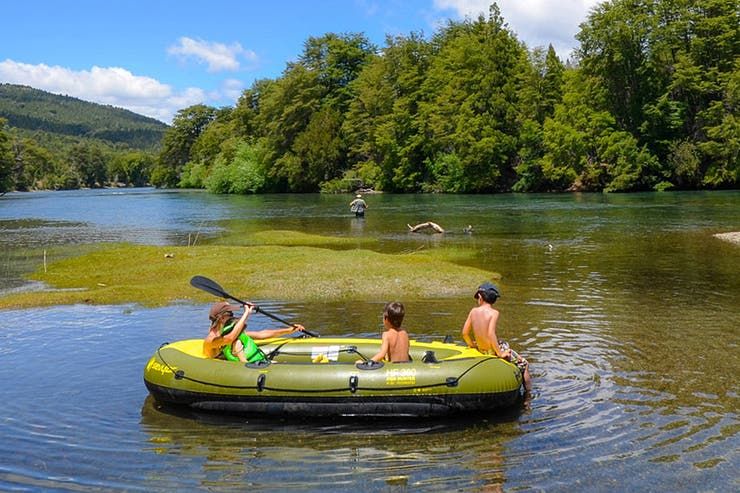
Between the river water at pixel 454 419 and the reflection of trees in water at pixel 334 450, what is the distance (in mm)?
32

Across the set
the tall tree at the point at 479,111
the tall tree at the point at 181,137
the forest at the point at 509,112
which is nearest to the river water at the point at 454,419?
the forest at the point at 509,112

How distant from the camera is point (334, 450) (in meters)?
8.32

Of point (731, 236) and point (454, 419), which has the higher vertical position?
point (731, 236)

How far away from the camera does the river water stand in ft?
24.6

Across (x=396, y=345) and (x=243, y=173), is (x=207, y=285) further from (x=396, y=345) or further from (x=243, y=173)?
(x=243, y=173)

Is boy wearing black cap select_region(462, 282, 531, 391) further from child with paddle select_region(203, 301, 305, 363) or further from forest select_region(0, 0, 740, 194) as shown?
forest select_region(0, 0, 740, 194)

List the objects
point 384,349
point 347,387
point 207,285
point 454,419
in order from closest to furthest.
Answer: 1. point 347,387
2. point 454,419
3. point 384,349
4. point 207,285

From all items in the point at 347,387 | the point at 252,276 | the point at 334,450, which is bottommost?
the point at 334,450

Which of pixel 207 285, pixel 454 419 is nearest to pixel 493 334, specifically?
pixel 454 419

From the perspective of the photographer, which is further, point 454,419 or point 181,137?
point 181,137

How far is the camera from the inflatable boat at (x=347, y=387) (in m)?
9.05

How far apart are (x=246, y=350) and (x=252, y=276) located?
1036 centimetres

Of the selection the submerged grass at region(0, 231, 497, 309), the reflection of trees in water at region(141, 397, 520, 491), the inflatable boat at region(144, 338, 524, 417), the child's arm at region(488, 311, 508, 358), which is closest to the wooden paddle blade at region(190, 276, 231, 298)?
the inflatable boat at region(144, 338, 524, 417)

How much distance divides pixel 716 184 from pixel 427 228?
39189mm
